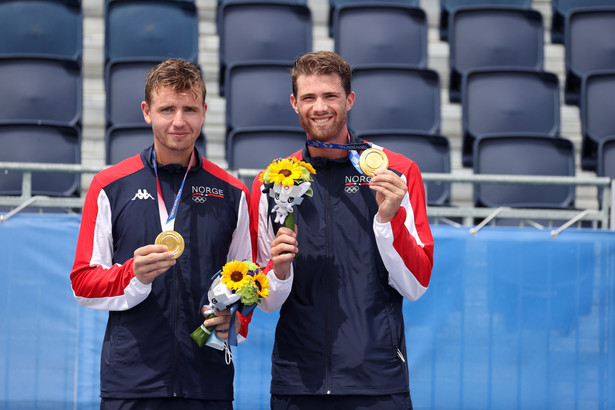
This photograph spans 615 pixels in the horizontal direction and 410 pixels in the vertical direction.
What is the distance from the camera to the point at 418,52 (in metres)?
6.97

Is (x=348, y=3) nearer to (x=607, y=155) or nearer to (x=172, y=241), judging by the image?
(x=607, y=155)

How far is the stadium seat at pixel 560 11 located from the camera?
7.43 metres

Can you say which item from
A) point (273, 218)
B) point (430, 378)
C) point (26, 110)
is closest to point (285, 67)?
point (26, 110)

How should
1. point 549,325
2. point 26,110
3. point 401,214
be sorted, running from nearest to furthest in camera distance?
point 401,214 → point 549,325 → point 26,110

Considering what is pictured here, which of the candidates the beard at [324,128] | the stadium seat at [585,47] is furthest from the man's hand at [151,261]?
the stadium seat at [585,47]

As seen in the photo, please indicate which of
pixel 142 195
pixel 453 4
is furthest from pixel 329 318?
pixel 453 4

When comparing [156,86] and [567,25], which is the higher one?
[567,25]

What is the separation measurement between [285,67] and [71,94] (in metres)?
1.66

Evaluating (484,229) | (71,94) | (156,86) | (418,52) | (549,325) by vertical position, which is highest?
(418,52)

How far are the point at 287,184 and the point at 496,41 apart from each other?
15.9 ft

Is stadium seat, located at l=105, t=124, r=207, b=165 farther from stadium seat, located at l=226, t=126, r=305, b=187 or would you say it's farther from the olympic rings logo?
the olympic rings logo

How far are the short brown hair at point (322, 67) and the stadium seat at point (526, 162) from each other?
2.97 metres

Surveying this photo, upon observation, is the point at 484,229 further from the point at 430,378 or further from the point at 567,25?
the point at 567,25

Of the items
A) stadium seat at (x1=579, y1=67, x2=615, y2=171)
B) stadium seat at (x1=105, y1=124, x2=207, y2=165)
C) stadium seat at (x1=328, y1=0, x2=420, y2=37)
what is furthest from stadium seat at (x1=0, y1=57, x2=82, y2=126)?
stadium seat at (x1=579, y1=67, x2=615, y2=171)
